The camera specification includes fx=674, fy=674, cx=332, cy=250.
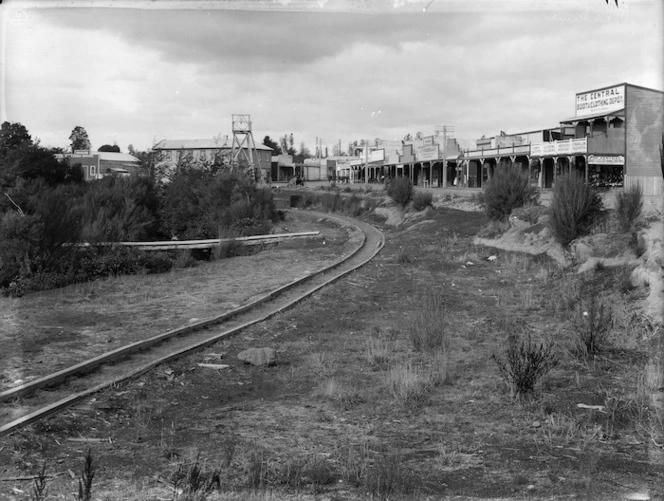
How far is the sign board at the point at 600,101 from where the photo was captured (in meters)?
41.1

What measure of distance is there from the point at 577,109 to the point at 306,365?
42103mm

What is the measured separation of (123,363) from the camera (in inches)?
336

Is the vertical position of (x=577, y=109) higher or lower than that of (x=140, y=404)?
higher

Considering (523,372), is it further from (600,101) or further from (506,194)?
(600,101)

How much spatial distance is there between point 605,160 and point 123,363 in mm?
36655

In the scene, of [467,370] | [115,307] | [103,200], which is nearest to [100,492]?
[467,370]

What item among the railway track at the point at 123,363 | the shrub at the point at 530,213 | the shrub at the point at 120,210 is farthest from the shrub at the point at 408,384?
the shrub at the point at 530,213

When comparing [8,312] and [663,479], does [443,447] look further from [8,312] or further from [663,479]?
[8,312]

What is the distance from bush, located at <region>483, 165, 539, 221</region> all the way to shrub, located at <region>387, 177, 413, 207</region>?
13700 mm

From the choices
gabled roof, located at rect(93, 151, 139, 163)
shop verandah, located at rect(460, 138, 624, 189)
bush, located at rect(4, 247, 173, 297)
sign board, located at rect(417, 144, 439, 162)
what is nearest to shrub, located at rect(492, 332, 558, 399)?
bush, located at rect(4, 247, 173, 297)

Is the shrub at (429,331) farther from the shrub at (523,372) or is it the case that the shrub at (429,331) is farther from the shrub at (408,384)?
the shrub at (523,372)

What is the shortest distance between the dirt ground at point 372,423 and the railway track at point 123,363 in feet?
0.54

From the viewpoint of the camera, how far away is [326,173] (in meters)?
120

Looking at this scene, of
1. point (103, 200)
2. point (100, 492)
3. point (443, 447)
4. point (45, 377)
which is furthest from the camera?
point (103, 200)
